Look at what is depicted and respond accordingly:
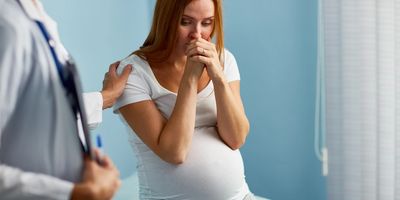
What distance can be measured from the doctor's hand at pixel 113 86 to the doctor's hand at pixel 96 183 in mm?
702

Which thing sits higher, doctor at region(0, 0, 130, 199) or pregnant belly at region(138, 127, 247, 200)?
doctor at region(0, 0, 130, 199)

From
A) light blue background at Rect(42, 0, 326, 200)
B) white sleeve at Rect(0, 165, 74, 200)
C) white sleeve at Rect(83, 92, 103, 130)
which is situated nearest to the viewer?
white sleeve at Rect(0, 165, 74, 200)

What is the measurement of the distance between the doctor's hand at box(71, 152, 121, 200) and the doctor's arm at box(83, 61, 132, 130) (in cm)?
59

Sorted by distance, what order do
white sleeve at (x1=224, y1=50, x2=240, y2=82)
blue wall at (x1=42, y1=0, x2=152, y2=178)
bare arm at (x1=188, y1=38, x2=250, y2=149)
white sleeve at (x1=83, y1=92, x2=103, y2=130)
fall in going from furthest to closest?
blue wall at (x1=42, y1=0, x2=152, y2=178)
white sleeve at (x1=224, y1=50, x2=240, y2=82)
bare arm at (x1=188, y1=38, x2=250, y2=149)
white sleeve at (x1=83, y1=92, x2=103, y2=130)

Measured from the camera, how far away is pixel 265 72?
279cm

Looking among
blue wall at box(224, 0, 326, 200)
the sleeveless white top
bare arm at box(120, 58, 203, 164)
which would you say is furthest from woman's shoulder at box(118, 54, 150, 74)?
blue wall at box(224, 0, 326, 200)

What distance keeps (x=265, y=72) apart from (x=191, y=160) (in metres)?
1.24

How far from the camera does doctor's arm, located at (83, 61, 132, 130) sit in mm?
1533

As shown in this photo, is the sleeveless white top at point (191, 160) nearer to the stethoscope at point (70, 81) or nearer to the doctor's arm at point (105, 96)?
the doctor's arm at point (105, 96)

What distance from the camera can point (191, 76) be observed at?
5.31ft

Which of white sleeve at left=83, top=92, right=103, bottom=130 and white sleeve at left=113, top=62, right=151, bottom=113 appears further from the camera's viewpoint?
white sleeve at left=113, top=62, right=151, bottom=113

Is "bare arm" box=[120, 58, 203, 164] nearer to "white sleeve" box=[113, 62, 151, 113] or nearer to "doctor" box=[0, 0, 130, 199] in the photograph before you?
"white sleeve" box=[113, 62, 151, 113]

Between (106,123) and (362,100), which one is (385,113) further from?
(106,123)

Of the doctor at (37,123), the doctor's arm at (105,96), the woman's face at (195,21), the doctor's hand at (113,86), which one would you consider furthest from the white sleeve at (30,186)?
the woman's face at (195,21)
